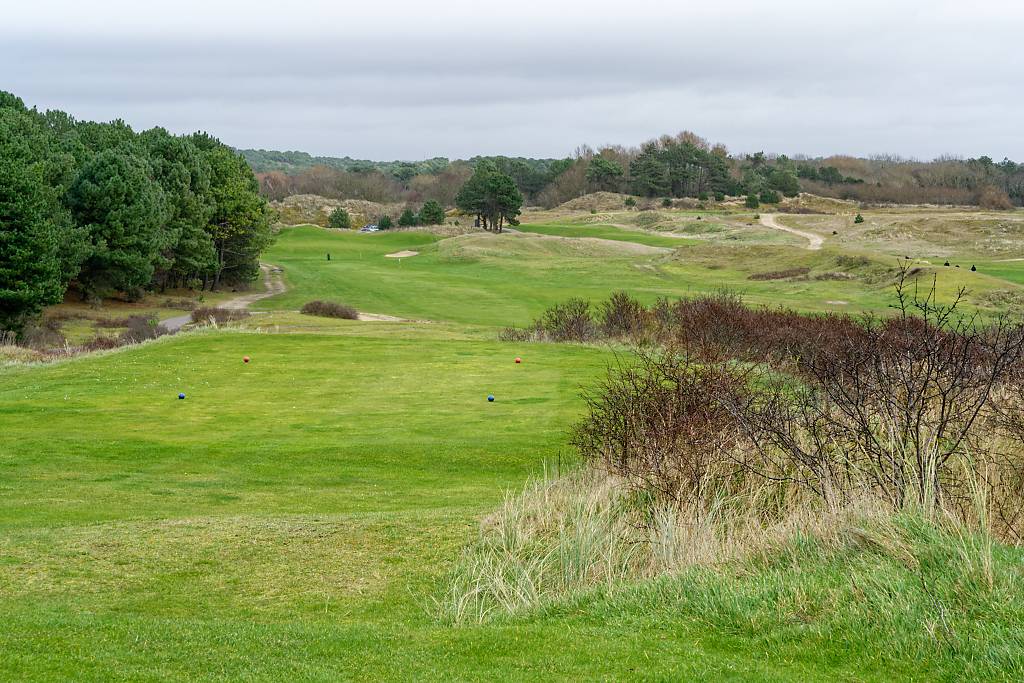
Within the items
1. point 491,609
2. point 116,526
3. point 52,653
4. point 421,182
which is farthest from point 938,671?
point 421,182

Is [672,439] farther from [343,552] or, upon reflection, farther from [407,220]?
[407,220]

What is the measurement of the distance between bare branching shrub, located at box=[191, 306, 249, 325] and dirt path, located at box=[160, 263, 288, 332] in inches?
24.3

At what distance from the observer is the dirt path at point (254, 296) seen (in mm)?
51750

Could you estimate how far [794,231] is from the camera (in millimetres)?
98750

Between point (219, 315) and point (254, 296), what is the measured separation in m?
15.2

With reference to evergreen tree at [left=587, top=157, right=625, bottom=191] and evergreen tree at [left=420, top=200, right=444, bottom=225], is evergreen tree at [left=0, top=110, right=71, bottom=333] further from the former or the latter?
evergreen tree at [left=587, top=157, right=625, bottom=191]

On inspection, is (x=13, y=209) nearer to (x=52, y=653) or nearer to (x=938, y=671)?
(x=52, y=653)

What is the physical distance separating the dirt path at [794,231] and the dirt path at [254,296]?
43.4 metres

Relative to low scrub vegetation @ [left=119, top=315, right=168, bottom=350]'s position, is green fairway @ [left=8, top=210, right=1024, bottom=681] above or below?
above

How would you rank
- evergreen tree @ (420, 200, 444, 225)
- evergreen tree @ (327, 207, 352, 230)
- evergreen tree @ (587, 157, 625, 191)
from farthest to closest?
evergreen tree @ (587, 157, 625, 191)
evergreen tree @ (327, 207, 352, 230)
evergreen tree @ (420, 200, 444, 225)

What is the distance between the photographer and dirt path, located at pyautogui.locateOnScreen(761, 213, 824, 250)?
87.6 meters

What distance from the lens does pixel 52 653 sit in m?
6.04

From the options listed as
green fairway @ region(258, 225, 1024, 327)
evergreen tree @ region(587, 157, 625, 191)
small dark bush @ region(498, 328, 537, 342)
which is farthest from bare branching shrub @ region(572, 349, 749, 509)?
evergreen tree @ region(587, 157, 625, 191)

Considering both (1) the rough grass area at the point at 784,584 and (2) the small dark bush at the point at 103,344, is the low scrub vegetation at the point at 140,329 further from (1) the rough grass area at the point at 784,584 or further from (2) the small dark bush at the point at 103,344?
(1) the rough grass area at the point at 784,584
